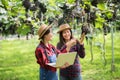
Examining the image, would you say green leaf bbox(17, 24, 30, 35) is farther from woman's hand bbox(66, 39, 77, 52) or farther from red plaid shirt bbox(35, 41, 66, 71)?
woman's hand bbox(66, 39, 77, 52)

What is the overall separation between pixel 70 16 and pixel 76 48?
1800 millimetres

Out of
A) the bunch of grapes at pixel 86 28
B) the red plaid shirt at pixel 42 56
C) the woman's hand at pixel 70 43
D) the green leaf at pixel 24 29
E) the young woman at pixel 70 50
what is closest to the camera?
the green leaf at pixel 24 29

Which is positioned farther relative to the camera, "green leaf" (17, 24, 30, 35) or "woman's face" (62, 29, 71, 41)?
"woman's face" (62, 29, 71, 41)

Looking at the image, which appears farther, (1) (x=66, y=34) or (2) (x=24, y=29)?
(1) (x=66, y=34)

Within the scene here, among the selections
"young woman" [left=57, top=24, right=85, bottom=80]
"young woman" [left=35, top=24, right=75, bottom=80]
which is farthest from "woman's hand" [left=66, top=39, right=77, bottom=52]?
"young woman" [left=35, top=24, right=75, bottom=80]

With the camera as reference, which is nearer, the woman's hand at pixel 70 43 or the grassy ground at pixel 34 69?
the woman's hand at pixel 70 43

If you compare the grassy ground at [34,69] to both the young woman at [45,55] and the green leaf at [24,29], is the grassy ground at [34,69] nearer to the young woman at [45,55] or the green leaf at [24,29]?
the young woman at [45,55]

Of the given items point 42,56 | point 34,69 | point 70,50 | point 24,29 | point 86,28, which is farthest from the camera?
point 34,69

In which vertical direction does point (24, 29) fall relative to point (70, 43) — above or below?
above

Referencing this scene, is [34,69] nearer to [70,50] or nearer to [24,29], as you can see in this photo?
[70,50]

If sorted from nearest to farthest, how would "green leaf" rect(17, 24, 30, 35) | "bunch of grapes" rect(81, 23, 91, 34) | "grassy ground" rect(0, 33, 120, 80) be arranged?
"green leaf" rect(17, 24, 30, 35) < "bunch of grapes" rect(81, 23, 91, 34) < "grassy ground" rect(0, 33, 120, 80)

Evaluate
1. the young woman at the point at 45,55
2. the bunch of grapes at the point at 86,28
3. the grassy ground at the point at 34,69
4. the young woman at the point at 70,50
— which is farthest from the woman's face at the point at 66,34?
the grassy ground at the point at 34,69

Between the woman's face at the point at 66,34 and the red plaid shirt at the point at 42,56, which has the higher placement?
the woman's face at the point at 66,34

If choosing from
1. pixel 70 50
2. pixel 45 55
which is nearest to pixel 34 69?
pixel 70 50
